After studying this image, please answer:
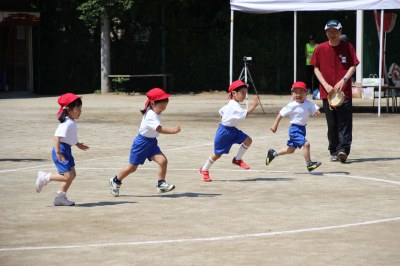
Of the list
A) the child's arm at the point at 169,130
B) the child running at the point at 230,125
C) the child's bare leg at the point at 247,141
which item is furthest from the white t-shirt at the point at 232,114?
the child's arm at the point at 169,130

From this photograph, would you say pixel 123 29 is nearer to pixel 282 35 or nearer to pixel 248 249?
pixel 282 35


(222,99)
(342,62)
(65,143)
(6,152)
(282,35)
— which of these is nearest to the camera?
(65,143)

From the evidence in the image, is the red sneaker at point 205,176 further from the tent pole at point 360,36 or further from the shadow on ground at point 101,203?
the tent pole at point 360,36

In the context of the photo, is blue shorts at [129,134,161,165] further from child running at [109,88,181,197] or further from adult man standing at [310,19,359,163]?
adult man standing at [310,19,359,163]

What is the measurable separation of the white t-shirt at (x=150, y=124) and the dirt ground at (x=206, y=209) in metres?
0.75

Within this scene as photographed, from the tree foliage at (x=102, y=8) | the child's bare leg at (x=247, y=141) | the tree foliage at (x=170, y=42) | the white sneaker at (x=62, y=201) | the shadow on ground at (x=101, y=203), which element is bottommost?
the shadow on ground at (x=101, y=203)

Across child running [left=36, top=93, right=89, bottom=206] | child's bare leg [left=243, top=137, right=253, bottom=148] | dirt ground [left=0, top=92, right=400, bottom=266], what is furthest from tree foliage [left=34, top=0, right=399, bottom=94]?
child running [left=36, top=93, right=89, bottom=206]

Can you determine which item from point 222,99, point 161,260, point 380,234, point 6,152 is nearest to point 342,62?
point 6,152

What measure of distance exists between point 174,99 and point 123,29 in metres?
5.81

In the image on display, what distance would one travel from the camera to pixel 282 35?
1479 inches

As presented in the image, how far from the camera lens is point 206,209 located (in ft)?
36.3

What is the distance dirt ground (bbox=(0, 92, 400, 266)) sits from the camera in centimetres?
861

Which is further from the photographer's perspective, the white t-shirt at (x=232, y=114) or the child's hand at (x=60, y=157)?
the white t-shirt at (x=232, y=114)

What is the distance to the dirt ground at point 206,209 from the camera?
8609 millimetres
